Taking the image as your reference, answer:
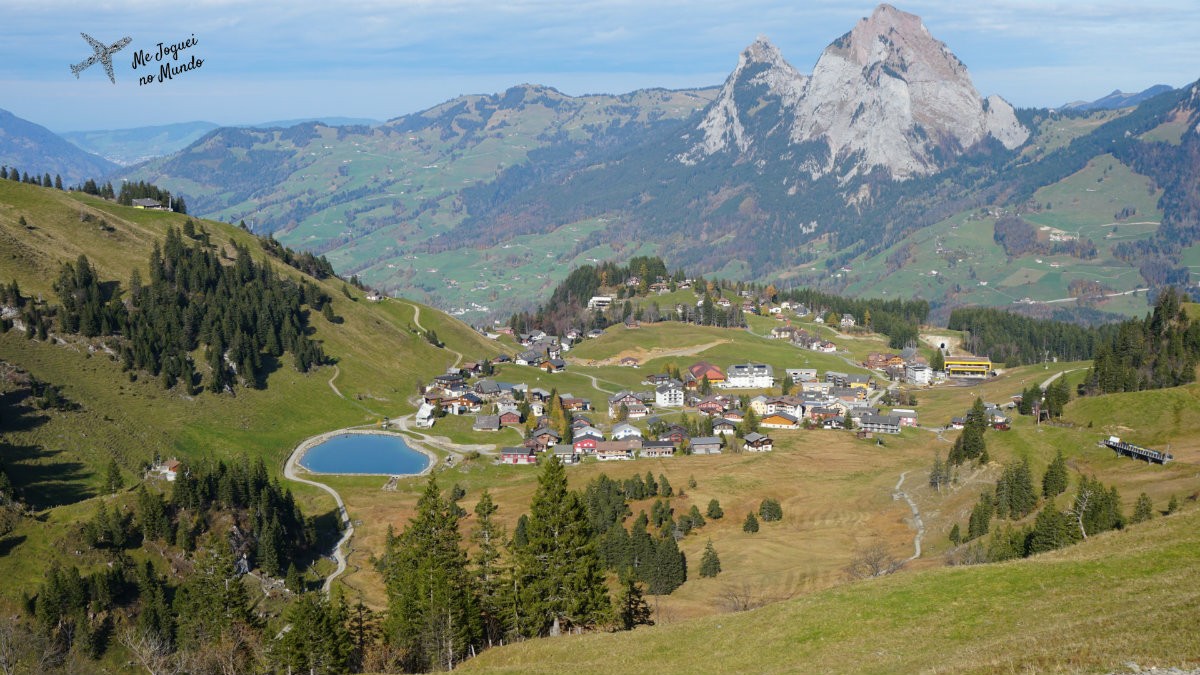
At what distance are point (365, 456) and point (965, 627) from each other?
123 m

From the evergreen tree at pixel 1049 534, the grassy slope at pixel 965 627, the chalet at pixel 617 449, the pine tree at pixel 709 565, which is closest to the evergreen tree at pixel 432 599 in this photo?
the grassy slope at pixel 965 627

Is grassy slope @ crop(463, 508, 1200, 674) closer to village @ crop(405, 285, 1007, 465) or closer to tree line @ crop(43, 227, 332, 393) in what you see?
village @ crop(405, 285, 1007, 465)

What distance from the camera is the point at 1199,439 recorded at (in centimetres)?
11512

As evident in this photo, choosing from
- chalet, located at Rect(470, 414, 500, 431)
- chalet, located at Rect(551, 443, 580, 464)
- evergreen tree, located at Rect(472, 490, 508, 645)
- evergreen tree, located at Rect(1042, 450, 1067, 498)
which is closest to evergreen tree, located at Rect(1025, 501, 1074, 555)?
evergreen tree, located at Rect(1042, 450, 1067, 498)

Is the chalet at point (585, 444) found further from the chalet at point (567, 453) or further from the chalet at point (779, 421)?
the chalet at point (779, 421)

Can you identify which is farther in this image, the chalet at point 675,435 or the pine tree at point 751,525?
the chalet at point 675,435

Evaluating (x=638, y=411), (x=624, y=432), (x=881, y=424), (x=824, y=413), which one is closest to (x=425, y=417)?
(x=624, y=432)

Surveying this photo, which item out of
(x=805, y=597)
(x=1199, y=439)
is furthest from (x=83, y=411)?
(x=1199, y=439)

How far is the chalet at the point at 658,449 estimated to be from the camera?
503ft

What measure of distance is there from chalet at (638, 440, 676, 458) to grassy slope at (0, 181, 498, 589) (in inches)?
2132

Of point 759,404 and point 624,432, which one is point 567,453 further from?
Answer: point 759,404

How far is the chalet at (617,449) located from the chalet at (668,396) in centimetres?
3701

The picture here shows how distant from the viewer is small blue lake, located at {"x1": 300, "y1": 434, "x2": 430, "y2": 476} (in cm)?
14300

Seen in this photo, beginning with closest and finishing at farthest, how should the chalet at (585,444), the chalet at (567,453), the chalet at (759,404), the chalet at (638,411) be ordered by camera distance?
the chalet at (567,453) → the chalet at (585,444) → the chalet at (759,404) → the chalet at (638,411)
